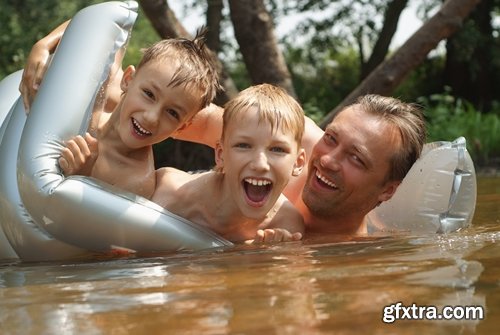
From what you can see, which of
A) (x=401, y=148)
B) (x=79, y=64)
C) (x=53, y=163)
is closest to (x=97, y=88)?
(x=79, y=64)

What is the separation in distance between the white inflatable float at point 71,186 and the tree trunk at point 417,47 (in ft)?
11.9

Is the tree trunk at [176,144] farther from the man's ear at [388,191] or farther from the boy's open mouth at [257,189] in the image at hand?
the boy's open mouth at [257,189]

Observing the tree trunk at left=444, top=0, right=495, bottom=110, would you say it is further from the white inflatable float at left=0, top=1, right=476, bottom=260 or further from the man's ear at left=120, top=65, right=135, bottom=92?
the man's ear at left=120, top=65, right=135, bottom=92

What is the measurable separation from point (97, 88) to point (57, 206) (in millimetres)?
600

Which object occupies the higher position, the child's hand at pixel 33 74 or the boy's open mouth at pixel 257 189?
the child's hand at pixel 33 74

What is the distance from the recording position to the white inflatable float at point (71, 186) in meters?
3.20

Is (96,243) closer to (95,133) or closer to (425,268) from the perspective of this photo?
(95,133)

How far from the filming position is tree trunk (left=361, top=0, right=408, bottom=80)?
12.7 m

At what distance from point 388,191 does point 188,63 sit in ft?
3.59

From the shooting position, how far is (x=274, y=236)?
11.3 ft

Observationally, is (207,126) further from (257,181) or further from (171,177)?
(257,181)

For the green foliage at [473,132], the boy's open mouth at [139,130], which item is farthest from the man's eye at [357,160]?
the green foliage at [473,132]

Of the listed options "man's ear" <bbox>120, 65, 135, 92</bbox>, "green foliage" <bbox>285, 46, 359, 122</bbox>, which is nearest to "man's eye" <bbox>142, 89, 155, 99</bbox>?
"man's ear" <bbox>120, 65, 135, 92</bbox>

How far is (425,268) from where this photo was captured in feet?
8.09
